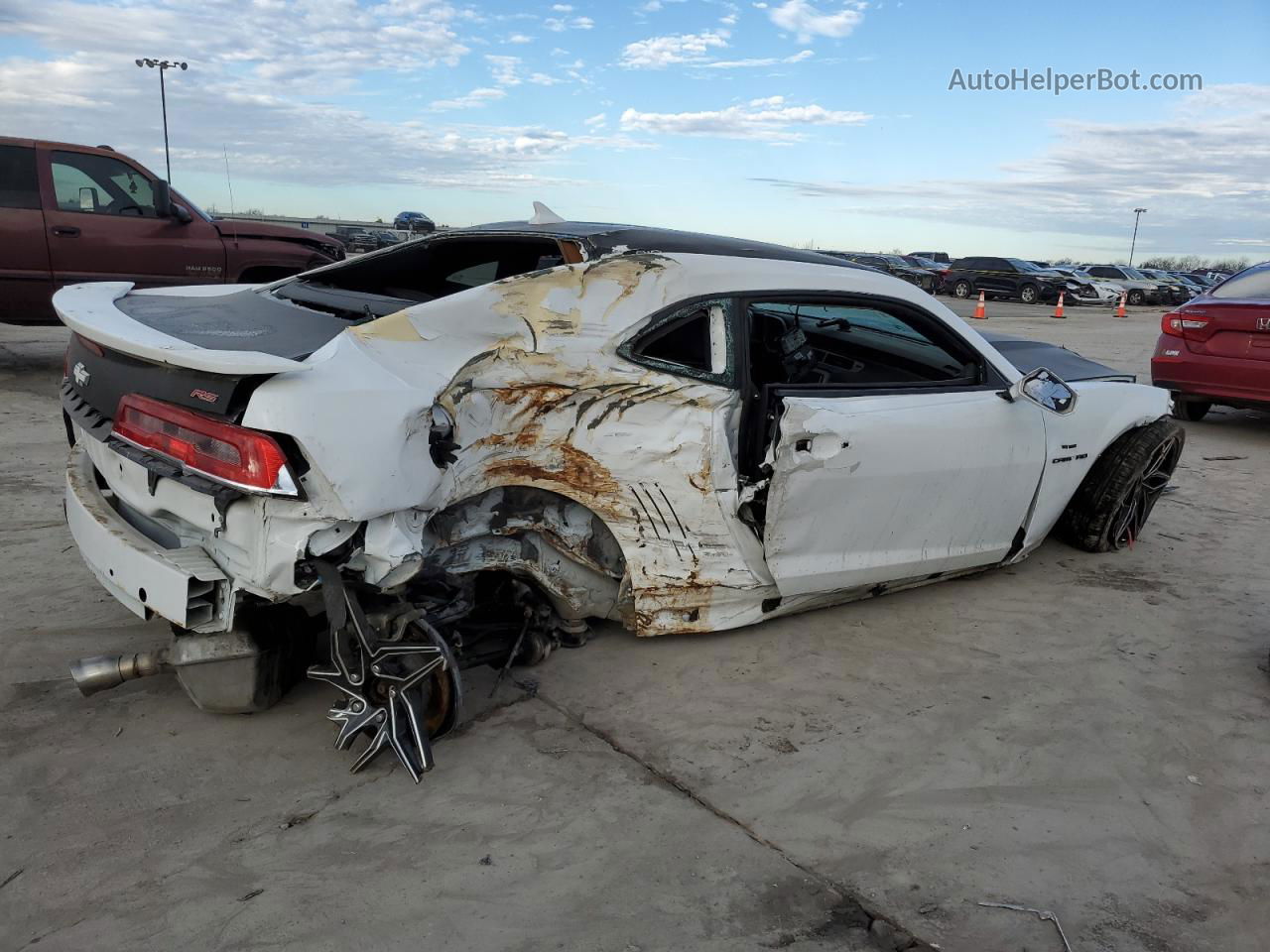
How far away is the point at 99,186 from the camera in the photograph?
8.59 meters

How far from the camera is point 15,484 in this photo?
5141 millimetres

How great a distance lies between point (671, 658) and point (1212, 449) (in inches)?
249

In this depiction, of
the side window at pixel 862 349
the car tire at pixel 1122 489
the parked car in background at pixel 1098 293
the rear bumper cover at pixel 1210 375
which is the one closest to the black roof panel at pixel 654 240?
the side window at pixel 862 349

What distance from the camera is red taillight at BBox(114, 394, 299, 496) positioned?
241 cm

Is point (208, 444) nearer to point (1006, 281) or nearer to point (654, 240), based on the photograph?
point (654, 240)

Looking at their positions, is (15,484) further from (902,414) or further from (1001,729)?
(1001,729)

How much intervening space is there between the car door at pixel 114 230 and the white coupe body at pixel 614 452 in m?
5.46

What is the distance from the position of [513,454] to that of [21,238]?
7.29 m

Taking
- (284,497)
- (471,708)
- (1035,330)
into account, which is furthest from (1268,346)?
(1035,330)

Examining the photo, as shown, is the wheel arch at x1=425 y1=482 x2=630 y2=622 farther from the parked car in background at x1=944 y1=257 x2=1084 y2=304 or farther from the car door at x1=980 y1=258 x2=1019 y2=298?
the car door at x1=980 y1=258 x2=1019 y2=298

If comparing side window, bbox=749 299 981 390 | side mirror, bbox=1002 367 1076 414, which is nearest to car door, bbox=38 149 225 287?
side window, bbox=749 299 981 390

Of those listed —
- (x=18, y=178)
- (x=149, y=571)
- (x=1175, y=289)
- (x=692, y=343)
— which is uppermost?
(x=18, y=178)

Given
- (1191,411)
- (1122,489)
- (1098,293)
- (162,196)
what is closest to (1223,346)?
(1191,411)

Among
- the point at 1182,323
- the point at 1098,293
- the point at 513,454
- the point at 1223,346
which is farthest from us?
the point at 1098,293
